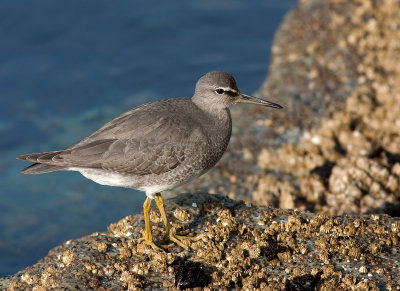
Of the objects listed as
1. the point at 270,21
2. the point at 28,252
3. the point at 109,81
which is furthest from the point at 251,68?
the point at 28,252

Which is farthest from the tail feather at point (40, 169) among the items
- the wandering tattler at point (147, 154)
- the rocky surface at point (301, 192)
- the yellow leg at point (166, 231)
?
the yellow leg at point (166, 231)

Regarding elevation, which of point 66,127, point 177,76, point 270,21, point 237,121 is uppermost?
point 270,21

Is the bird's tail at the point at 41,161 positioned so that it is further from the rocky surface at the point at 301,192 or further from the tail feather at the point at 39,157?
the rocky surface at the point at 301,192

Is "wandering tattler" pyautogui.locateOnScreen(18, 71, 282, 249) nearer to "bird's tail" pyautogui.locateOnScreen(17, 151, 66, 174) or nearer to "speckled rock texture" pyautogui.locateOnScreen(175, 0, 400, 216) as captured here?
"bird's tail" pyautogui.locateOnScreen(17, 151, 66, 174)

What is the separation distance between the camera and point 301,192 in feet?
25.7

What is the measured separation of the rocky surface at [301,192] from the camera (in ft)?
17.2

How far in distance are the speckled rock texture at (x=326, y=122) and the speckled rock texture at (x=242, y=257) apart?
1.43 m

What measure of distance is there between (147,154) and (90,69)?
676 cm

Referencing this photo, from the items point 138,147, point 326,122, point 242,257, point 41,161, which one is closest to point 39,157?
point 41,161

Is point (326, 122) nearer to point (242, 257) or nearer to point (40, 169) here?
point (242, 257)

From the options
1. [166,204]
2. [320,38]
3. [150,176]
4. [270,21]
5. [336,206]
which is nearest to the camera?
[150,176]

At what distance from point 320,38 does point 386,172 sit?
376cm

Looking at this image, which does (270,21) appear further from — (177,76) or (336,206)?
(336,206)

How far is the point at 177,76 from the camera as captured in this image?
484 inches
